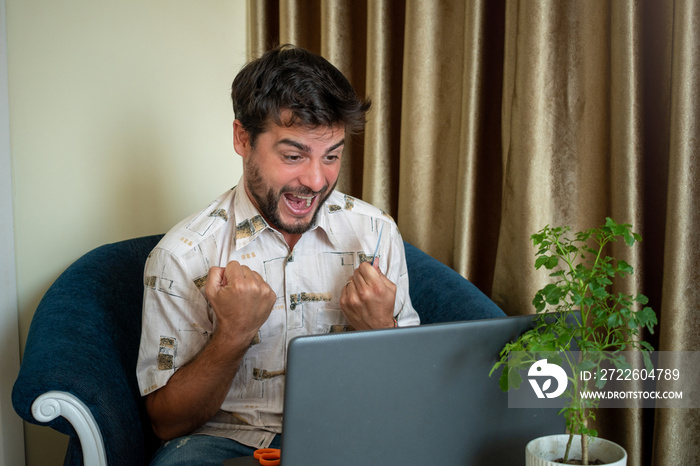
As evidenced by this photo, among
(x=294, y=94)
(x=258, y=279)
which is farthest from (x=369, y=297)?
(x=294, y=94)

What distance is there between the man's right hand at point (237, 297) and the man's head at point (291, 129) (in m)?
0.22

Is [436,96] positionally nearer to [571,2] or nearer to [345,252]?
[571,2]

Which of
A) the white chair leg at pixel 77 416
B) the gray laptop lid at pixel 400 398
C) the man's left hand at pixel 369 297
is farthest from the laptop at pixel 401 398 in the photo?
the white chair leg at pixel 77 416

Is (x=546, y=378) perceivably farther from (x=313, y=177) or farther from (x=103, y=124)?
(x=103, y=124)

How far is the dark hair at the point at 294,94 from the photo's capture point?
1231 millimetres

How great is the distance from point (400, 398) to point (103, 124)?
3.86 feet

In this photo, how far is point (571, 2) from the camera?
139cm

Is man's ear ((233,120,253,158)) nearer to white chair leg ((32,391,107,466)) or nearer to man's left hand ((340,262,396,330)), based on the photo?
man's left hand ((340,262,396,330))

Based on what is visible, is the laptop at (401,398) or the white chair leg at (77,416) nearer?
the laptop at (401,398)

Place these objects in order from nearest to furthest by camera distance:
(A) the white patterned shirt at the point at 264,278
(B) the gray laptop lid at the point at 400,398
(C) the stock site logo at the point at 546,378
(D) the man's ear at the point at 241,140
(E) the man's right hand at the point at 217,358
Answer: (B) the gray laptop lid at the point at 400,398 → (C) the stock site logo at the point at 546,378 → (E) the man's right hand at the point at 217,358 → (A) the white patterned shirt at the point at 264,278 → (D) the man's ear at the point at 241,140

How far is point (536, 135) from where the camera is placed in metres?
1.42

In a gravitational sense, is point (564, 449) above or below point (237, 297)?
below

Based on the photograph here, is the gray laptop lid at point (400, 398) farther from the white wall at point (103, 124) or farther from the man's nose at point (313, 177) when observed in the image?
the white wall at point (103, 124)

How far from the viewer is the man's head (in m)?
1.24
